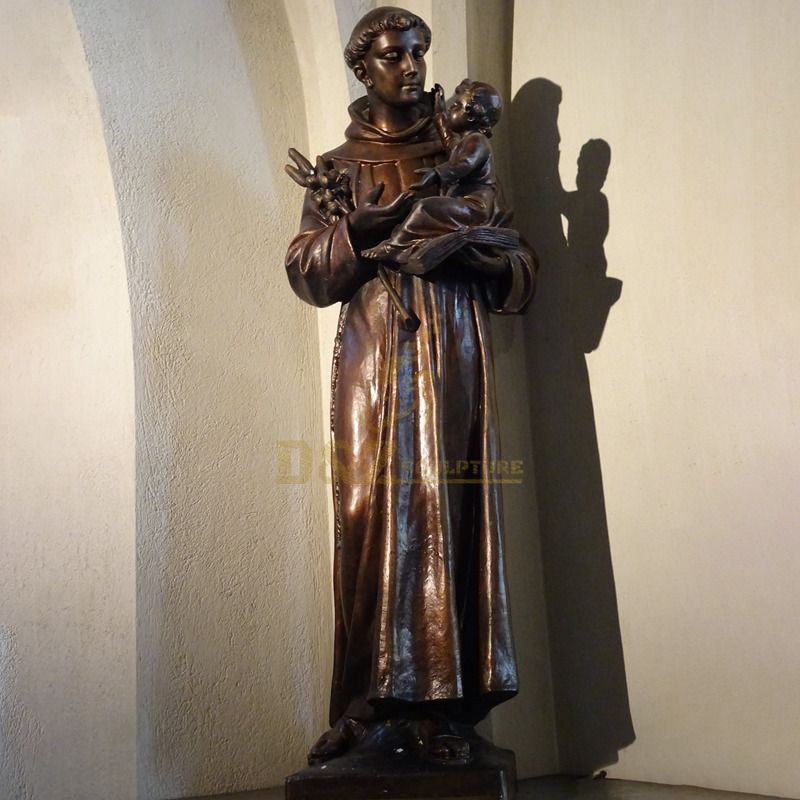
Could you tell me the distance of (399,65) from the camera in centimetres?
261

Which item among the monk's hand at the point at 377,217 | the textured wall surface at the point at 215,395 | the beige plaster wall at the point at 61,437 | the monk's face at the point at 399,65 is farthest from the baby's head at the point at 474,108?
the beige plaster wall at the point at 61,437

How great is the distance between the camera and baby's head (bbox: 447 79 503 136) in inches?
99.7

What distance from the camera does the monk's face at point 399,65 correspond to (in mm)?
2602

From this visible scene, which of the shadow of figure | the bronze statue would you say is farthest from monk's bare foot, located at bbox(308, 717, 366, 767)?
the shadow of figure

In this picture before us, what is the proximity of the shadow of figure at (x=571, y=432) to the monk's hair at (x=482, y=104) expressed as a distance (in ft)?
1.61

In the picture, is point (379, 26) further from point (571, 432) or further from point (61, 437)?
point (61, 437)

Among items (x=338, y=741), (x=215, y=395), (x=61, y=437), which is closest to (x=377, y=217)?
(x=215, y=395)

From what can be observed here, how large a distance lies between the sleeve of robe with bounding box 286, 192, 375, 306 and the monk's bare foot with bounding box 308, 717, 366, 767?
35.4 inches

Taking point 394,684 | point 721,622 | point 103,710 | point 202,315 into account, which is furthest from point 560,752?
point 202,315

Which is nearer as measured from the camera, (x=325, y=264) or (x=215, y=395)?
(x=325, y=264)

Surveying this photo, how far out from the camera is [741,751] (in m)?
2.50

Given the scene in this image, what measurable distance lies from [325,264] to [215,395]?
23.8 inches

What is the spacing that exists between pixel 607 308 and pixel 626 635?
79 centimetres

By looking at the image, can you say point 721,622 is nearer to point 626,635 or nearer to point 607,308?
point 626,635
